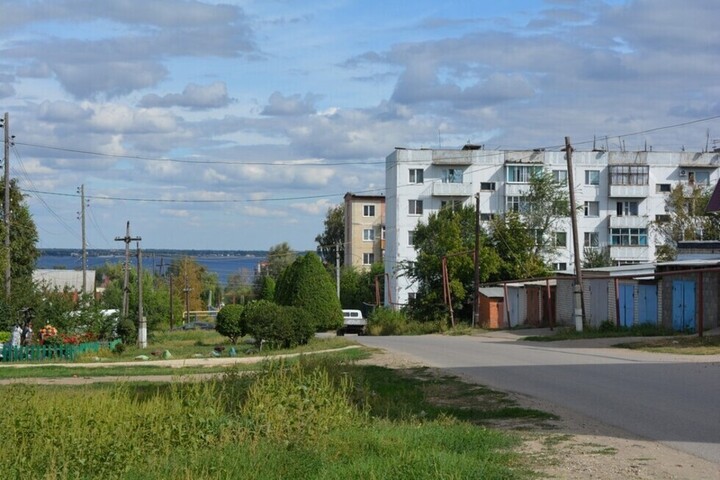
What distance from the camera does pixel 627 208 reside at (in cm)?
8300

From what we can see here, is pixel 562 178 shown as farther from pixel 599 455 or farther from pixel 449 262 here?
pixel 599 455

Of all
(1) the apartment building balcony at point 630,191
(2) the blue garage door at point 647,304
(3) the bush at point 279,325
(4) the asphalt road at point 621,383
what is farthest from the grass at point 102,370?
(1) the apartment building balcony at point 630,191

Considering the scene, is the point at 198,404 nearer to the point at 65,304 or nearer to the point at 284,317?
the point at 284,317

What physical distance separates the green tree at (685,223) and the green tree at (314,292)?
30915 millimetres

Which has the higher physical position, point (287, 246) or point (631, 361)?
point (287, 246)

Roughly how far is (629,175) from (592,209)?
4183mm

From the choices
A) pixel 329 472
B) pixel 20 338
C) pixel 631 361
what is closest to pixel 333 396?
pixel 329 472

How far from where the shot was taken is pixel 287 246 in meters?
144

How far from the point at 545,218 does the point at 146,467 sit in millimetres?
67348

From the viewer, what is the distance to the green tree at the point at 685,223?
64.2 m

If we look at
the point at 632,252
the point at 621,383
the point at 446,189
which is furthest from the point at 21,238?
the point at 621,383

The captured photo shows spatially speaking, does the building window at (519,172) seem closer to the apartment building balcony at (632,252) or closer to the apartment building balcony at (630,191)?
the apartment building balcony at (630,191)

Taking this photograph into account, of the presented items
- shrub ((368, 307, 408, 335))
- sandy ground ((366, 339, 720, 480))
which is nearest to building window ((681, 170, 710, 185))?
shrub ((368, 307, 408, 335))

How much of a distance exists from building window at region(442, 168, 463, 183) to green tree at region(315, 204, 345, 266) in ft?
123
